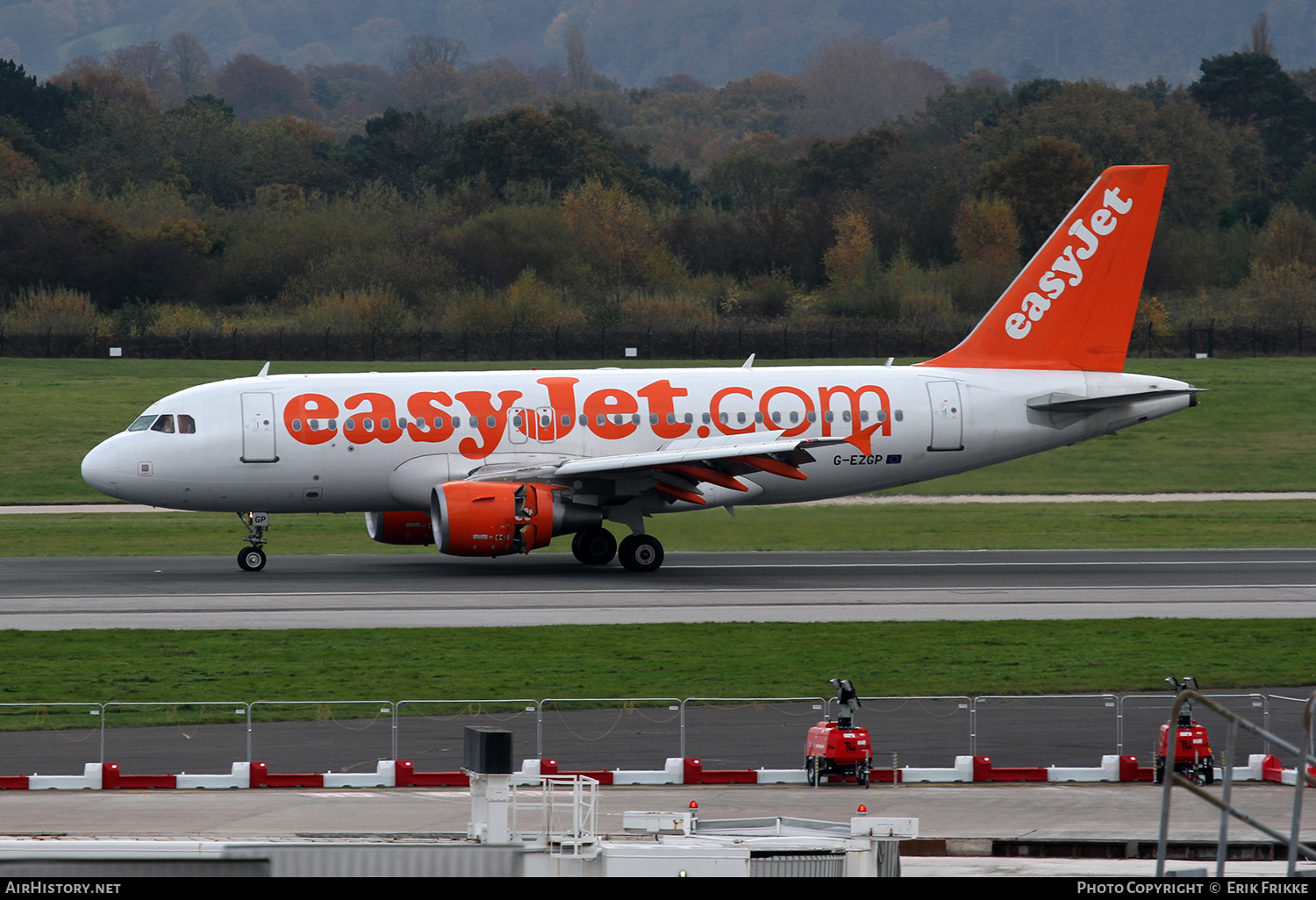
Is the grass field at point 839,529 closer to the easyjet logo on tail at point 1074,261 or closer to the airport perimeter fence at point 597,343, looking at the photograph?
the easyjet logo on tail at point 1074,261

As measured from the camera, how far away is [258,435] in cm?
3753

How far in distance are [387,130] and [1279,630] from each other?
11430 cm

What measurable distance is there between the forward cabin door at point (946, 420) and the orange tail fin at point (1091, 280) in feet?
6.01

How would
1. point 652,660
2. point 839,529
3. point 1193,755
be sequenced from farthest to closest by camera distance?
point 839,529, point 652,660, point 1193,755

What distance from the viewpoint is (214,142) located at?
128 metres

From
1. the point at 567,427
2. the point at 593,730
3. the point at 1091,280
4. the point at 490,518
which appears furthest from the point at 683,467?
the point at 593,730

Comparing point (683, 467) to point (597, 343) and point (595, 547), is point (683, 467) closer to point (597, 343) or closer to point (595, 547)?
point (595, 547)

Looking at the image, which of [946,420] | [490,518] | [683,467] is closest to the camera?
[490,518]

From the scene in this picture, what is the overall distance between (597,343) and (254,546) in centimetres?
4449

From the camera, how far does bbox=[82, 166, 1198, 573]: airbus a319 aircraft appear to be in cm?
3725

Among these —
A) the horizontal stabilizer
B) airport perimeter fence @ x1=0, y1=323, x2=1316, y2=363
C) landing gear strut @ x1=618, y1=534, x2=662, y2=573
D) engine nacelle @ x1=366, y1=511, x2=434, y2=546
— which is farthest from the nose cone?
airport perimeter fence @ x1=0, y1=323, x2=1316, y2=363

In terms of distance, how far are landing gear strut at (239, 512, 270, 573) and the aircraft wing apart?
530cm

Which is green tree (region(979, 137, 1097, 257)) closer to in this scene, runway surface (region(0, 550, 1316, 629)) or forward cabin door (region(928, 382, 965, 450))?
runway surface (region(0, 550, 1316, 629))
